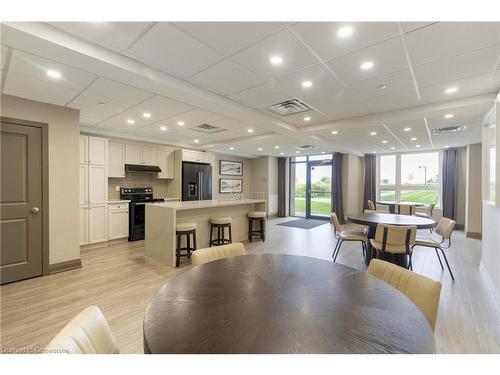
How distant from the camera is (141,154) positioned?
19.2 feet

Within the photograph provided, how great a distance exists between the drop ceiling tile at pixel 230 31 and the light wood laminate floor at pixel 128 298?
262 centimetres

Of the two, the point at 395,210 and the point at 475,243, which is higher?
the point at 395,210

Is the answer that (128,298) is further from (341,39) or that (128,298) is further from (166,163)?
(166,163)

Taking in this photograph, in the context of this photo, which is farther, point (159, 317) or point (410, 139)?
point (410, 139)

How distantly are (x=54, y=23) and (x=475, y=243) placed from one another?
8000 millimetres

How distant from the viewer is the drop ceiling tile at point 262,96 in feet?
9.80

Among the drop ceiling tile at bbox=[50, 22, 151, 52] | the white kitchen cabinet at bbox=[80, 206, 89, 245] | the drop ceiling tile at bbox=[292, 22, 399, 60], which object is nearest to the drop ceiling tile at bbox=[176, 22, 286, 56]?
the drop ceiling tile at bbox=[292, 22, 399, 60]

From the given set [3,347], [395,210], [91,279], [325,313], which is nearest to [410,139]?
[395,210]

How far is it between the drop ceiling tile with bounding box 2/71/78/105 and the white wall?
0.20 m

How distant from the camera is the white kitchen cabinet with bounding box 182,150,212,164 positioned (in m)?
6.53

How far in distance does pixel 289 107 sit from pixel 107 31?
2.57 meters

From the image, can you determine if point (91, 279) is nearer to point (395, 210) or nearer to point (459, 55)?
point (459, 55)

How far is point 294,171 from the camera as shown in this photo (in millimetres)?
9859

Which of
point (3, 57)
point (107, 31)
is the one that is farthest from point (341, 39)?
point (3, 57)
